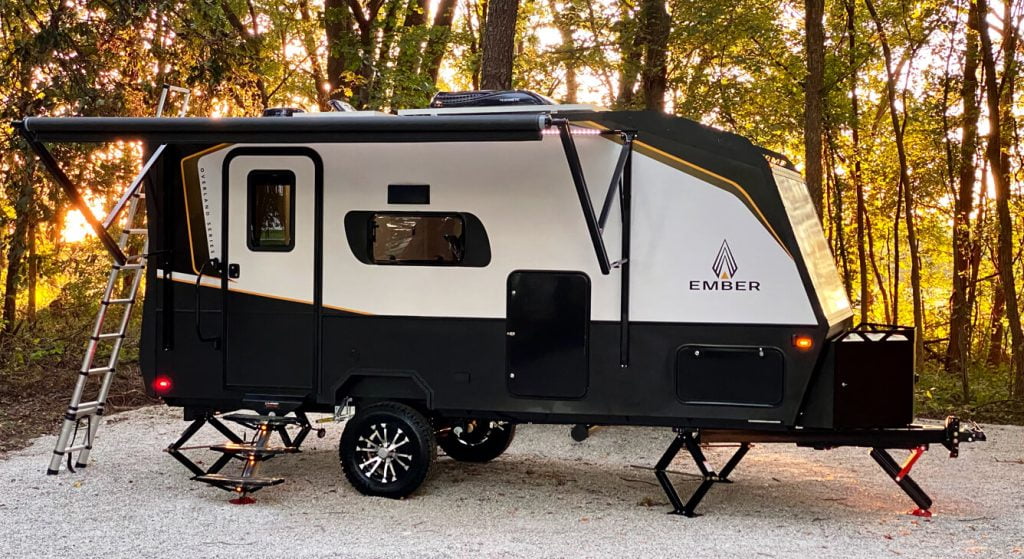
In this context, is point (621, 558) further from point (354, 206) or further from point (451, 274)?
point (354, 206)

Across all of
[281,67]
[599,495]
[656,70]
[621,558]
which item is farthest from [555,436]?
[281,67]

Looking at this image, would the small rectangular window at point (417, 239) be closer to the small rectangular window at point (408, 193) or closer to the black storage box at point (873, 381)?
the small rectangular window at point (408, 193)

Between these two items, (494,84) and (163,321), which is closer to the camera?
(163,321)

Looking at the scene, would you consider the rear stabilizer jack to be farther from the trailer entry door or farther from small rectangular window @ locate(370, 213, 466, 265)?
the trailer entry door

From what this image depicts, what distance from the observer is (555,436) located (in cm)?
916

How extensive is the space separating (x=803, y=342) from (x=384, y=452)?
9.27 ft

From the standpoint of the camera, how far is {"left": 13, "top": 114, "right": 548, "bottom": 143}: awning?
5824 mm

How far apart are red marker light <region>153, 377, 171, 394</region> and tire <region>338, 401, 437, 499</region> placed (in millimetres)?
1273

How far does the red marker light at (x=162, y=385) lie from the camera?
684 cm

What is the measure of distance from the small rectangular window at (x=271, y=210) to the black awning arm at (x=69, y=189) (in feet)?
3.26

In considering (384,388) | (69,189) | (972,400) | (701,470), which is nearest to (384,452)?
(384,388)

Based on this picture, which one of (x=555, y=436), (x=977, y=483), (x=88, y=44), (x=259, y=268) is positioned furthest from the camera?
(x=88, y=44)

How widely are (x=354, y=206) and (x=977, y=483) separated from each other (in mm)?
5094

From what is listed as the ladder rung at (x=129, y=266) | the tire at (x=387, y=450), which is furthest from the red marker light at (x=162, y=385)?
the tire at (x=387, y=450)
